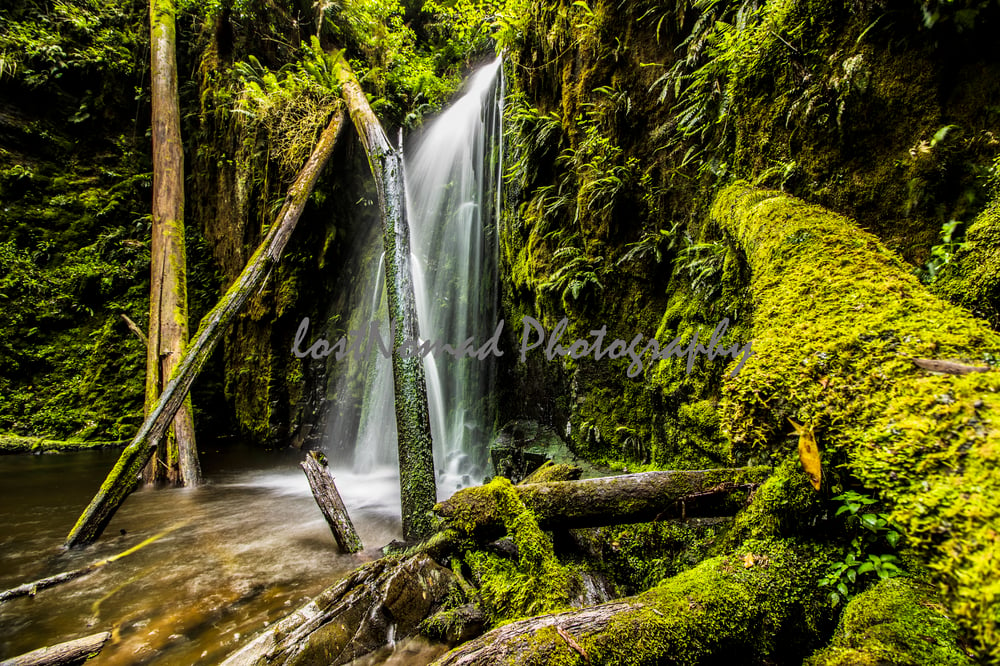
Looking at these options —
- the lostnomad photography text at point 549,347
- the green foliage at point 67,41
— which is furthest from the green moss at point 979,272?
the green foliage at point 67,41

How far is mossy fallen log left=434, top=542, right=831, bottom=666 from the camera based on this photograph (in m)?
1.47

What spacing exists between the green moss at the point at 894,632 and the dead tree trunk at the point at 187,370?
6.26 m

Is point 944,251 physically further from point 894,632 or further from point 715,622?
point 715,622

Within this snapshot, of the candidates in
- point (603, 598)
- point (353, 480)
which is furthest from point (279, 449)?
point (603, 598)

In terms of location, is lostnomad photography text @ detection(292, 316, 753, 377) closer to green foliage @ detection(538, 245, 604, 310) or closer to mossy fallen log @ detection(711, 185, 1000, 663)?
mossy fallen log @ detection(711, 185, 1000, 663)

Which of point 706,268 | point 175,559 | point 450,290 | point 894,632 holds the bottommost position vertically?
point 175,559

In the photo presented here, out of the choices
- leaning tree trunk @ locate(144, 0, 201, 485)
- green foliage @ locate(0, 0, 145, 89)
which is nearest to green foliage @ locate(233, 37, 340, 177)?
leaning tree trunk @ locate(144, 0, 201, 485)

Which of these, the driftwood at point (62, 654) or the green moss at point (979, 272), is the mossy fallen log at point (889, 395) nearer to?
the green moss at point (979, 272)

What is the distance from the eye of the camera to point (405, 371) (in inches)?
175

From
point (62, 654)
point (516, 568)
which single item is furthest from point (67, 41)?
point (516, 568)

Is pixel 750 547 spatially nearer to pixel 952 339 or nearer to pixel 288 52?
pixel 952 339

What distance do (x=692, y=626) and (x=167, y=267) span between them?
376 inches

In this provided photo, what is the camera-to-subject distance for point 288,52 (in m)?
10.1

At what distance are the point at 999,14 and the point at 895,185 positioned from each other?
90cm
